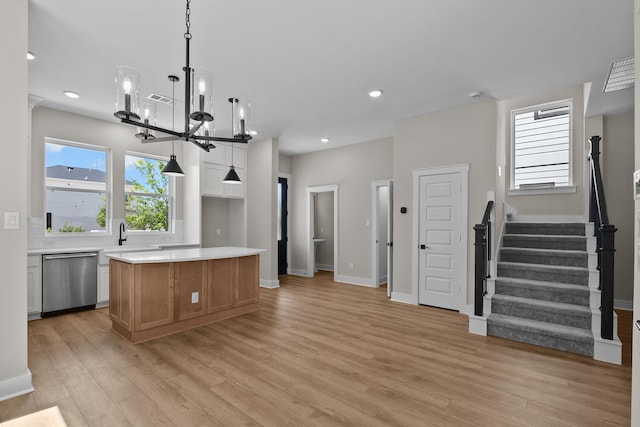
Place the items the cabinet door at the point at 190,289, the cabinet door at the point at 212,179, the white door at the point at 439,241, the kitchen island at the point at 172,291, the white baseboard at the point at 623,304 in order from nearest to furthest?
the kitchen island at the point at 172,291
the cabinet door at the point at 190,289
the white baseboard at the point at 623,304
the white door at the point at 439,241
the cabinet door at the point at 212,179

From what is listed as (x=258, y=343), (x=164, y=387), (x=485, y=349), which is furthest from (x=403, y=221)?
(x=164, y=387)

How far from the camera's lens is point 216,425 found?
2023 mm

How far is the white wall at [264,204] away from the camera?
6.28m

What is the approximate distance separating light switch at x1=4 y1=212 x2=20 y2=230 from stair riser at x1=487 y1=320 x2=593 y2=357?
4.56 metres

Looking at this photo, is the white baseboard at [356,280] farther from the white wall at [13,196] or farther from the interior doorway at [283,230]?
the white wall at [13,196]

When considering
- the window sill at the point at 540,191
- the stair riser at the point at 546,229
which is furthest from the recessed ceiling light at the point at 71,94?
the window sill at the point at 540,191

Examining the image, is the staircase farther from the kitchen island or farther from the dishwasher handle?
the dishwasher handle

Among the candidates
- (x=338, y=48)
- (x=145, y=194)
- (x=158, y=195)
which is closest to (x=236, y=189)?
(x=158, y=195)

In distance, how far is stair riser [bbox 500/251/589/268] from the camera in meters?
3.99

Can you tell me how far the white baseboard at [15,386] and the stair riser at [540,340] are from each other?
433 centimetres

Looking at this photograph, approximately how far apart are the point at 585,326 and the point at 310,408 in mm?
3026

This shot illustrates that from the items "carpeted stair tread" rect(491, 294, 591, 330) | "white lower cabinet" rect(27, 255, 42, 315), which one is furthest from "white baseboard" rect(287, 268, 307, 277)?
"white lower cabinet" rect(27, 255, 42, 315)

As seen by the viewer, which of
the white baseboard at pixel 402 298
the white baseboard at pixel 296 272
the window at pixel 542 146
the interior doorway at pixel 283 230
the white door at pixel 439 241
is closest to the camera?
the white door at pixel 439 241

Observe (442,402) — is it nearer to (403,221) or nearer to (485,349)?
(485,349)
